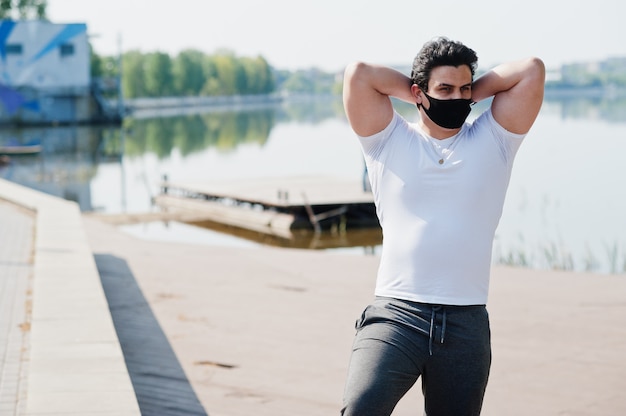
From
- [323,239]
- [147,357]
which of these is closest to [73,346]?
[147,357]

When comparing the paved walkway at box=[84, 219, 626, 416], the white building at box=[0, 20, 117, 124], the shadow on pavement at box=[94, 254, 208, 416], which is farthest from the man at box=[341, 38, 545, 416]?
the white building at box=[0, 20, 117, 124]

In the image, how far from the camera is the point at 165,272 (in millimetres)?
11742

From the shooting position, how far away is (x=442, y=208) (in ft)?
10.1

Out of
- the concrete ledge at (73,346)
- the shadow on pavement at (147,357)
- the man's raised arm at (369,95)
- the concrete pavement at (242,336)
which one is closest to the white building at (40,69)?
the concrete pavement at (242,336)

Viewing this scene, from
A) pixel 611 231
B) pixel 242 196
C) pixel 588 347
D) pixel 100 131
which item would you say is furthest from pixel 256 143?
pixel 588 347

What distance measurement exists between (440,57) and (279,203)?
20601 mm

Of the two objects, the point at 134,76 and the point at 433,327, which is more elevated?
the point at 433,327

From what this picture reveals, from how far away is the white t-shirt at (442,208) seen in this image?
121 inches

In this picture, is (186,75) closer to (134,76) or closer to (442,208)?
(134,76)

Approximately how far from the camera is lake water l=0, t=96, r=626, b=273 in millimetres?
21203

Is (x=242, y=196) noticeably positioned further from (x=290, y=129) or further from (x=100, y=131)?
(x=290, y=129)

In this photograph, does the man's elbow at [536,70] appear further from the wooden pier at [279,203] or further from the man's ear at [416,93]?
the wooden pier at [279,203]

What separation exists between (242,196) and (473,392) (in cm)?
2308

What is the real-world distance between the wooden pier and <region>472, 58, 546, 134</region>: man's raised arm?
19458 millimetres
